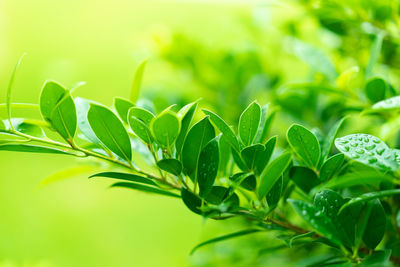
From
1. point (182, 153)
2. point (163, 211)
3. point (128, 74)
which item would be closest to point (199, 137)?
point (182, 153)

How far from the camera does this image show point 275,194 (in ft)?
1.02

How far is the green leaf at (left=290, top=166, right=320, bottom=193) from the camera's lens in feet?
1.07

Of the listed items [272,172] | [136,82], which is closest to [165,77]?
[136,82]

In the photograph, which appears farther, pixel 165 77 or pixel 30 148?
pixel 165 77

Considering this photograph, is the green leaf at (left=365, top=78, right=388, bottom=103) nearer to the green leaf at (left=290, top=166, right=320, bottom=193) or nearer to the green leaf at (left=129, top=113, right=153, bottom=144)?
the green leaf at (left=290, top=166, right=320, bottom=193)

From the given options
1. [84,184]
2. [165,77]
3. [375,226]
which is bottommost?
[84,184]

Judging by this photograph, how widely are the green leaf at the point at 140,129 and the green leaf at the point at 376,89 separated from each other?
0.20m

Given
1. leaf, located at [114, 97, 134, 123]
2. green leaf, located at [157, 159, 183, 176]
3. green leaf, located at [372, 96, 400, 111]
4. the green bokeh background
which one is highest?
green leaf, located at [372, 96, 400, 111]

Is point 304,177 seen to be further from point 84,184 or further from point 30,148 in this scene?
point 84,184

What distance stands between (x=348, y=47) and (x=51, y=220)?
117 centimetres

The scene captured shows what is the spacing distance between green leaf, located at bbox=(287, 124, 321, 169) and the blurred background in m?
0.08

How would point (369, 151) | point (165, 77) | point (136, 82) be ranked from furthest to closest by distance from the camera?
1. point (165, 77)
2. point (136, 82)
3. point (369, 151)

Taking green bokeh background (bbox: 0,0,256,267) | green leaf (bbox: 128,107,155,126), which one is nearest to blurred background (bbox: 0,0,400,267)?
green bokeh background (bbox: 0,0,256,267)

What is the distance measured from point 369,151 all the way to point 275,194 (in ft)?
0.27
